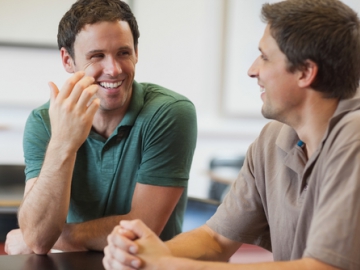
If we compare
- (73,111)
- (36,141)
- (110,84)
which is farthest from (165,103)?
(36,141)

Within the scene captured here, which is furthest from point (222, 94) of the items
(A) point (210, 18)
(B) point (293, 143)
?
(B) point (293, 143)

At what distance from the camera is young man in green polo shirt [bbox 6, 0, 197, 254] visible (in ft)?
6.22

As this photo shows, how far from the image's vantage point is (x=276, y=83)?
147cm

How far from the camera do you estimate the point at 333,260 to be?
120 centimetres

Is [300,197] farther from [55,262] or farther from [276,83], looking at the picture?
[55,262]

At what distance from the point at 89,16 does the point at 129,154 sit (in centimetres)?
49

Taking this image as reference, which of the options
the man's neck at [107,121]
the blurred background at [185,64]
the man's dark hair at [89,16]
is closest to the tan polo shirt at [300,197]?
the man's neck at [107,121]

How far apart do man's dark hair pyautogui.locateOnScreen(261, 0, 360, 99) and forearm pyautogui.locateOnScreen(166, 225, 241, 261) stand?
1.76 feet

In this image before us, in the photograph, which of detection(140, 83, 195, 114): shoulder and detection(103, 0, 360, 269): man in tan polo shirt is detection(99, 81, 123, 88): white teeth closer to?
detection(140, 83, 195, 114): shoulder

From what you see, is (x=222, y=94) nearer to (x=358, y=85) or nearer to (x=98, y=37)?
(x=98, y=37)

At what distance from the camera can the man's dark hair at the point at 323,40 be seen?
1.37m

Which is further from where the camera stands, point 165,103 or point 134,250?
point 165,103

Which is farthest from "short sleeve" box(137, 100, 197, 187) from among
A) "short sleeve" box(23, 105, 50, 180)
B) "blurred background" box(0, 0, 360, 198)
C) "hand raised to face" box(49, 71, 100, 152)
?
"blurred background" box(0, 0, 360, 198)

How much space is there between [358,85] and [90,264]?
810 millimetres
